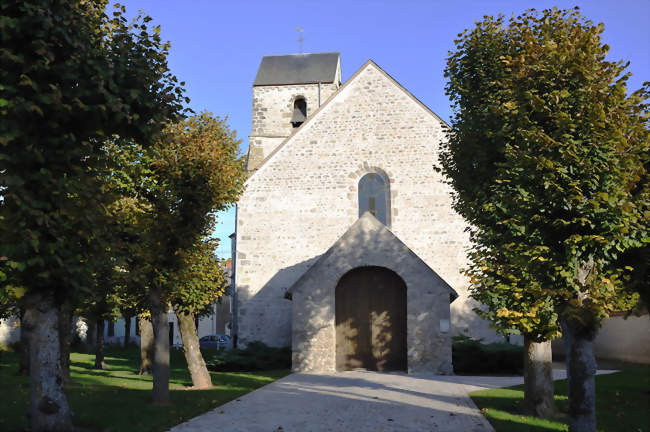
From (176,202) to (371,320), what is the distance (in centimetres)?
835

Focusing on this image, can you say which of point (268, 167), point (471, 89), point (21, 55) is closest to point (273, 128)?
point (268, 167)

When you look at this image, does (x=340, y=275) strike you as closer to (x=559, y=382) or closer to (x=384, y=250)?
(x=384, y=250)

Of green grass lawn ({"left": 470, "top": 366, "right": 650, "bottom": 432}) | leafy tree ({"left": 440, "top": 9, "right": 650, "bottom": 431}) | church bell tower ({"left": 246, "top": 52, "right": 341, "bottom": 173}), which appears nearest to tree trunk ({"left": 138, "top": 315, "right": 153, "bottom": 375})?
green grass lawn ({"left": 470, "top": 366, "right": 650, "bottom": 432})

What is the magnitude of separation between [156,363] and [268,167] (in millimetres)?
13015

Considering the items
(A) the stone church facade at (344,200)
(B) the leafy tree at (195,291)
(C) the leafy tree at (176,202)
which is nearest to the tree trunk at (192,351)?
(B) the leafy tree at (195,291)

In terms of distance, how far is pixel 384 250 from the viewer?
18188 mm

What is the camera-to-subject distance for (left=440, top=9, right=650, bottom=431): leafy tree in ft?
26.4

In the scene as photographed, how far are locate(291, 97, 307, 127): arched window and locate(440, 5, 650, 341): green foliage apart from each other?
25.5 metres

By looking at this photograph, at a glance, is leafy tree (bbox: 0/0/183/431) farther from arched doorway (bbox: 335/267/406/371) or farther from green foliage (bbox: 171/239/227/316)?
arched doorway (bbox: 335/267/406/371)

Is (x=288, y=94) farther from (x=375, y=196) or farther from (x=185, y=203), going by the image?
(x=185, y=203)

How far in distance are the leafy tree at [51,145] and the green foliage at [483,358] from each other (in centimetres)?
1333

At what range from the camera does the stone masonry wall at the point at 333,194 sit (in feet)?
73.3

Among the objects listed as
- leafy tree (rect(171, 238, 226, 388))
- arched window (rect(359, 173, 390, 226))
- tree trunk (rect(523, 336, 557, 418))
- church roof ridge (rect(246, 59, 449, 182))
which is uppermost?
church roof ridge (rect(246, 59, 449, 182))

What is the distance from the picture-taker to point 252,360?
19.7m
